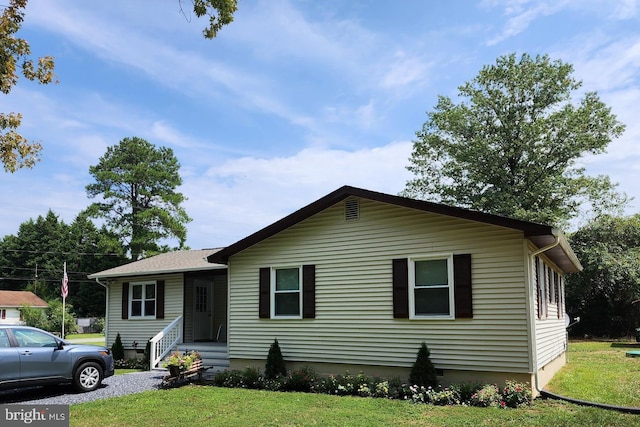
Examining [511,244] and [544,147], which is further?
[544,147]

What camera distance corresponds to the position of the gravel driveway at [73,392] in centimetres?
1026

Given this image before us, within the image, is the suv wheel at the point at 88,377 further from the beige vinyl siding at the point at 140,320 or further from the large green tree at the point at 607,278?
the large green tree at the point at 607,278

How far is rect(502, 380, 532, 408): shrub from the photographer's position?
9008 millimetres

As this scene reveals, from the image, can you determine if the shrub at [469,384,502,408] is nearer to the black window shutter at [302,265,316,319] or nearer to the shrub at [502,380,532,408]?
the shrub at [502,380,532,408]

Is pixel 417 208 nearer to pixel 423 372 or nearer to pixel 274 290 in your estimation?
pixel 423 372

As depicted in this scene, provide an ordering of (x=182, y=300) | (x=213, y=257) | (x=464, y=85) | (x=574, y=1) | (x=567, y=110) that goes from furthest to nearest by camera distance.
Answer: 1. (x=464, y=85)
2. (x=567, y=110)
3. (x=182, y=300)
4. (x=213, y=257)
5. (x=574, y=1)

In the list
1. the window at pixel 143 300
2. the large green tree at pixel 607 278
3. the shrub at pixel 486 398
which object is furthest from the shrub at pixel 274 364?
the large green tree at pixel 607 278

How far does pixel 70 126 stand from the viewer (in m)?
15.2

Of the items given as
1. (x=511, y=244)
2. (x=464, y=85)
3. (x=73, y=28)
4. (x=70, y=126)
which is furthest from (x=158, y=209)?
(x=511, y=244)

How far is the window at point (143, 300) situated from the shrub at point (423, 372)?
1029 centimetres

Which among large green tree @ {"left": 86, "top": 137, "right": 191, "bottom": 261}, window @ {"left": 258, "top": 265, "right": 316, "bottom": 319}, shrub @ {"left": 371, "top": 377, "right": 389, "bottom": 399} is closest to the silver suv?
window @ {"left": 258, "top": 265, "right": 316, "bottom": 319}

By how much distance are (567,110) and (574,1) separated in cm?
2192

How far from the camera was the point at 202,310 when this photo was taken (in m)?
17.5

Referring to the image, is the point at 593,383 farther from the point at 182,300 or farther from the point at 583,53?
the point at 182,300
